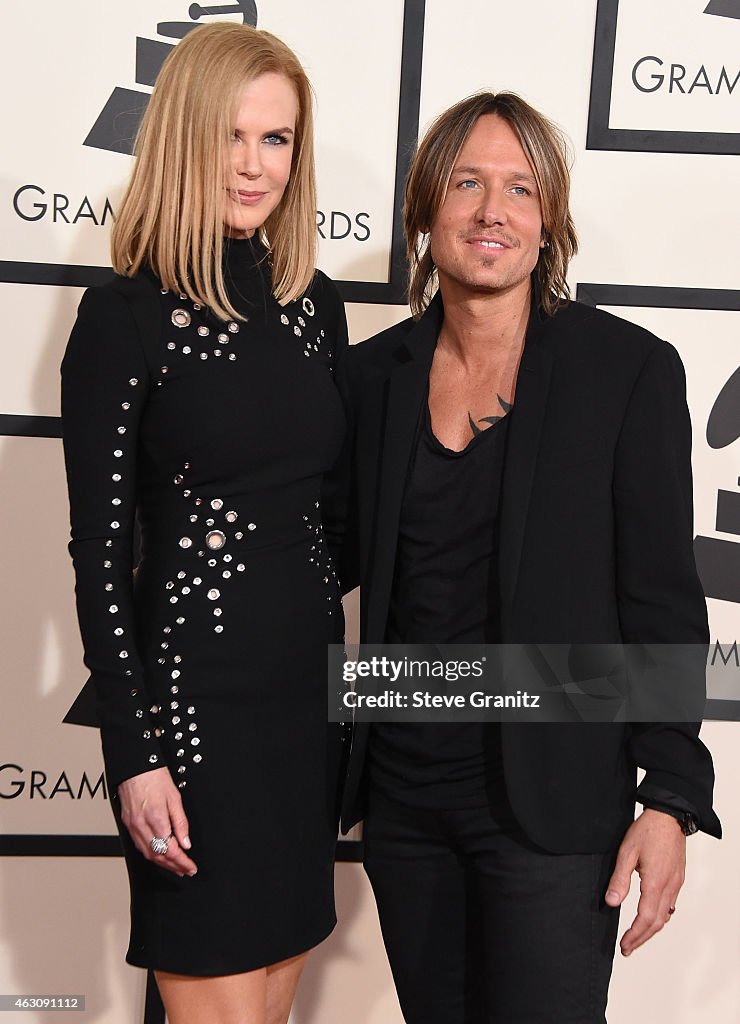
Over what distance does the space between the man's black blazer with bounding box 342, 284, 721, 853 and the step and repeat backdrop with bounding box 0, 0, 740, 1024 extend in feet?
2.54

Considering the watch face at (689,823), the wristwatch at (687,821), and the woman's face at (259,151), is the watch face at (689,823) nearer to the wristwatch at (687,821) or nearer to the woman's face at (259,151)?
the wristwatch at (687,821)

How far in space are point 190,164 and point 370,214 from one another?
2.57ft

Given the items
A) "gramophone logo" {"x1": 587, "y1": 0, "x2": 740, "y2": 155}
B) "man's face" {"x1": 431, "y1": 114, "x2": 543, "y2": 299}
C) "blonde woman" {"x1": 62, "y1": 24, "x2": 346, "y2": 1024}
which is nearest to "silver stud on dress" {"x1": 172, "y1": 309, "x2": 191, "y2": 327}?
"blonde woman" {"x1": 62, "y1": 24, "x2": 346, "y2": 1024}

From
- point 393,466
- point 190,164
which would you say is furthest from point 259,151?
point 393,466

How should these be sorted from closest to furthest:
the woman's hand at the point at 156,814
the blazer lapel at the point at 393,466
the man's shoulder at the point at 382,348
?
the woman's hand at the point at 156,814, the blazer lapel at the point at 393,466, the man's shoulder at the point at 382,348

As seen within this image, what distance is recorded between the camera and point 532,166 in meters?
1.57

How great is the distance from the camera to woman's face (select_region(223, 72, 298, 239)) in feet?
4.83

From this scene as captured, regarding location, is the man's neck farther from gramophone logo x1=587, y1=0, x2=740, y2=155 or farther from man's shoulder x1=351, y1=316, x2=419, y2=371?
gramophone logo x1=587, y1=0, x2=740, y2=155

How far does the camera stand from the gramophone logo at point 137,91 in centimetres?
212

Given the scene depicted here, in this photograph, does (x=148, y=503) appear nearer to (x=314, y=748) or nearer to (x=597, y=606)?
(x=314, y=748)

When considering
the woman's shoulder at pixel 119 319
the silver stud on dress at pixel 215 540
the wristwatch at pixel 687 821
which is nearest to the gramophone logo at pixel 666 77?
the woman's shoulder at pixel 119 319

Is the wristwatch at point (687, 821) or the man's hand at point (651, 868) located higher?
the wristwatch at point (687, 821)

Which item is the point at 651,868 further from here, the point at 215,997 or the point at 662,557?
the point at 215,997

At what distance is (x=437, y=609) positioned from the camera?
58.5 inches
